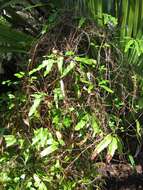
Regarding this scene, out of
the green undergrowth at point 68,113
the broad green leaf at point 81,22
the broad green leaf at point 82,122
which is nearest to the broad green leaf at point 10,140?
the green undergrowth at point 68,113

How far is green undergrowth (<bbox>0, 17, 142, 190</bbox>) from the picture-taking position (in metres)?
2.62

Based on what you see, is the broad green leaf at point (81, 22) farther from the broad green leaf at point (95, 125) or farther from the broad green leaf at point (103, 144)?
the broad green leaf at point (103, 144)

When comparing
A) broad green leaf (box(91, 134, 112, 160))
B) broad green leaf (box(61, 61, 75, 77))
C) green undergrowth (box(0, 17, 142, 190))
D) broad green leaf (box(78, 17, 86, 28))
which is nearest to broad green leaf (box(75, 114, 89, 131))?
green undergrowth (box(0, 17, 142, 190))

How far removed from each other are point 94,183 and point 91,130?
1.37 ft

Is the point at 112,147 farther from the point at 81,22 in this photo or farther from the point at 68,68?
the point at 81,22

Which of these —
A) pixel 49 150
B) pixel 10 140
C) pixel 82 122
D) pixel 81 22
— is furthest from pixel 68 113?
pixel 81 22

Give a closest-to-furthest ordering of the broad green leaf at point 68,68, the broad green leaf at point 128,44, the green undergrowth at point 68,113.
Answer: the broad green leaf at point 68,68, the green undergrowth at point 68,113, the broad green leaf at point 128,44

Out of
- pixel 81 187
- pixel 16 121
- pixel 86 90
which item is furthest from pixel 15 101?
pixel 81 187

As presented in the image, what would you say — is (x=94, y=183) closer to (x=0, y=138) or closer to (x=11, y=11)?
(x=0, y=138)

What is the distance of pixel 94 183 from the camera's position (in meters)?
2.94

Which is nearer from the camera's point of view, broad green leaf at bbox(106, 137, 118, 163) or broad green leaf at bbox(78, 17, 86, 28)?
broad green leaf at bbox(106, 137, 118, 163)

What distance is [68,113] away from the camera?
2.66m

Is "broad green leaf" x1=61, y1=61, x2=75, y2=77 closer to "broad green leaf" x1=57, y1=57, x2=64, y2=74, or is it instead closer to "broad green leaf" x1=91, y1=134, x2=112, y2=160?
"broad green leaf" x1=57, y1=57, x2=64, y2=74

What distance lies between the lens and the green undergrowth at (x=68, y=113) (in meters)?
2.62
